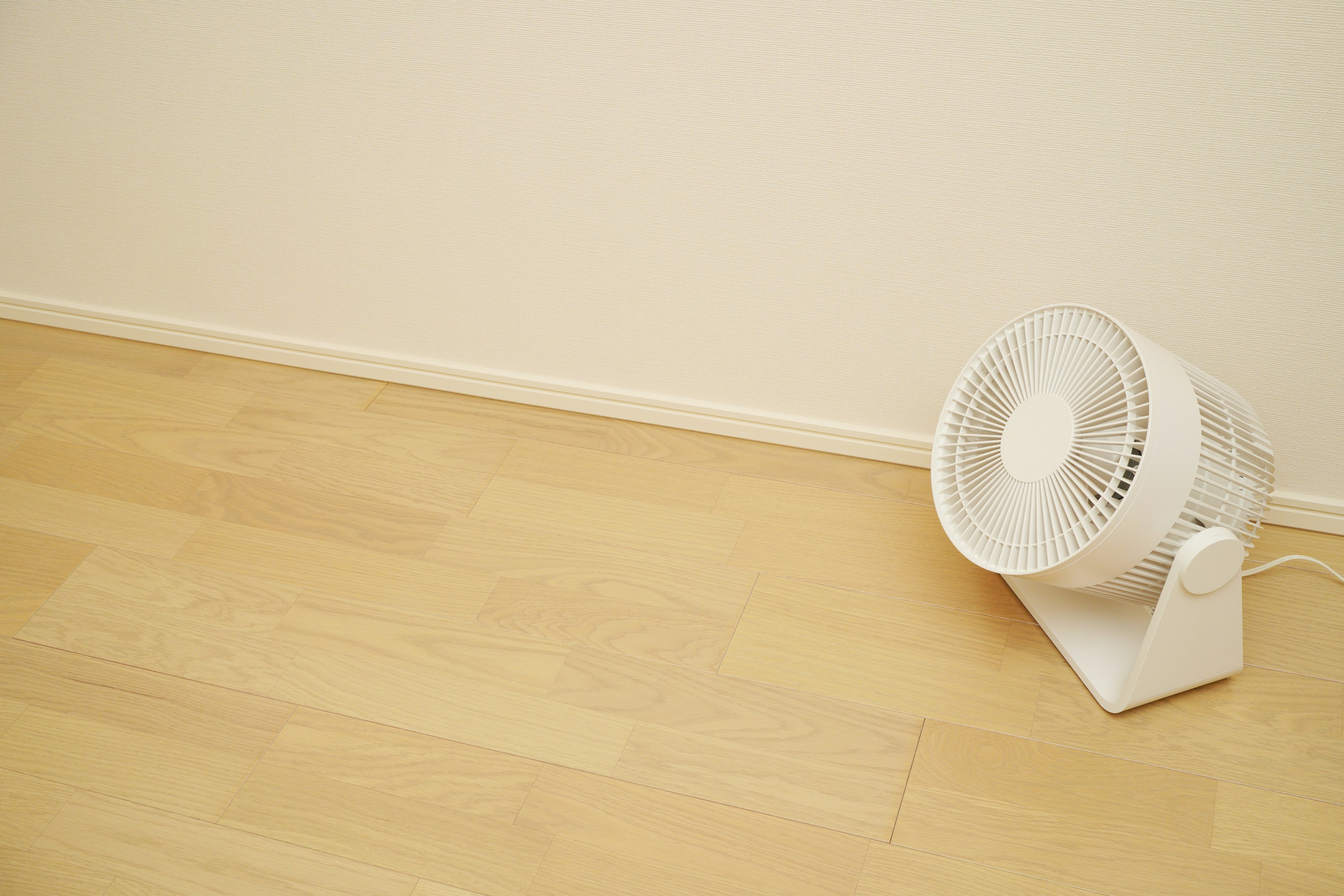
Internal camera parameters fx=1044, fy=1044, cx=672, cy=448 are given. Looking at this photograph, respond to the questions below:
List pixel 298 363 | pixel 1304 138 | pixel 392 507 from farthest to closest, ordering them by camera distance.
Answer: pixel 298 363 → pixel 392 507 → pixel 1304 138

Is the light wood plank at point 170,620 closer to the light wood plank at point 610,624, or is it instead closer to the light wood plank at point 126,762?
the light wood plank at point 126,762

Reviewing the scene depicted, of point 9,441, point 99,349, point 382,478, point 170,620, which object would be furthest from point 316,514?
point 99,349

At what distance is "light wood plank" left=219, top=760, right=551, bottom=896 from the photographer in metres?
1.10

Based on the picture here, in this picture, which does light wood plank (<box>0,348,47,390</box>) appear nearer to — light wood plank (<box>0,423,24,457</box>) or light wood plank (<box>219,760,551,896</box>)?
light wood plank (<box>0,423,24,457</box>)

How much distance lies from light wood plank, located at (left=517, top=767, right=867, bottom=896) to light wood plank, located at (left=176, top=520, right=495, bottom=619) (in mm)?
338

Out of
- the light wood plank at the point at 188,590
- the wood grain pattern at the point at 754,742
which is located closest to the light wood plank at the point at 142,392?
the light wood plank at the point at 188,590

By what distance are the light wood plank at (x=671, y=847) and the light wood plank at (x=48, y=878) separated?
0.46m

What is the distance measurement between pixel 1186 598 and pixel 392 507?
3.53 ft

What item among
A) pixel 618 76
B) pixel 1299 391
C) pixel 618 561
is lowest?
pixel 618 561

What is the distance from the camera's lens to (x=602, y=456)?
1641 mm

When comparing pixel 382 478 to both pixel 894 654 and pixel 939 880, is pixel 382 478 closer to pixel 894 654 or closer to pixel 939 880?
pixel 894 654

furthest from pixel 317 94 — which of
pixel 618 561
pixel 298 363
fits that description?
pixel 618 561

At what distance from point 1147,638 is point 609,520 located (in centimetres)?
72

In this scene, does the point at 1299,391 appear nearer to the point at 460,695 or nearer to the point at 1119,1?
the point at 1119,1
